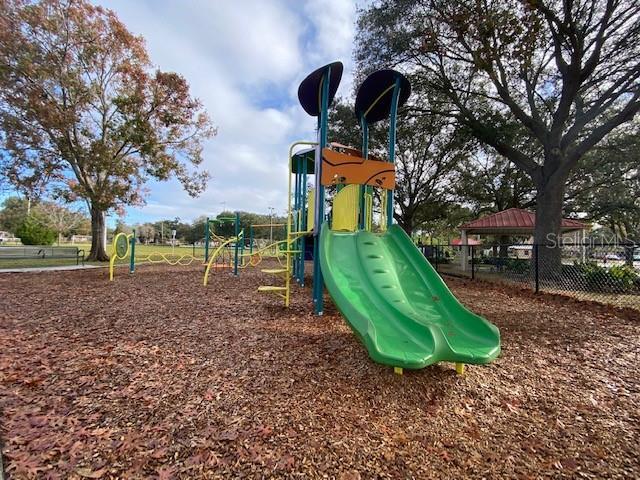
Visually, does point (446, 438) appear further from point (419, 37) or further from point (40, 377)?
point (419, 37)

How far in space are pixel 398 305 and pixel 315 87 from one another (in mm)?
3963

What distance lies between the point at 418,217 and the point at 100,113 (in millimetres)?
21178

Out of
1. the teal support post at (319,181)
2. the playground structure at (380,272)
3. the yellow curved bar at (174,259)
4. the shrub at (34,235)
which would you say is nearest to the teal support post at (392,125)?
the playground structure at (380,272)

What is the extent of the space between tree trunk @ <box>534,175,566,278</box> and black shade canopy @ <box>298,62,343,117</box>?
9.45 metres

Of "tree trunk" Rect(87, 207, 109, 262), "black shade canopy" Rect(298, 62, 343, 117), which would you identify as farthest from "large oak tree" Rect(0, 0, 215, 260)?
"black shade canopy" Rect(298, 62, 343, 117)

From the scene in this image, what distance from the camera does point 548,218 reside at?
11.3 metres

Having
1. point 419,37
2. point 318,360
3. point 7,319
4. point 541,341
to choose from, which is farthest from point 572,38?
point 7,319

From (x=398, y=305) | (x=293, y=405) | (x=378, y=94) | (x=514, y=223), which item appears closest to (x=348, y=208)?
(x=378, y=94)

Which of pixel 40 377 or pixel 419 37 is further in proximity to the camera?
pixel 419 37

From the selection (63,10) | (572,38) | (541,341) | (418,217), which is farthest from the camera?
(418,217)

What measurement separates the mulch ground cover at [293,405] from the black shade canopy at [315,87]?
384cm

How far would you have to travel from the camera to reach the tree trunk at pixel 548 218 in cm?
1076

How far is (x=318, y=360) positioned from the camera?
3391 mm

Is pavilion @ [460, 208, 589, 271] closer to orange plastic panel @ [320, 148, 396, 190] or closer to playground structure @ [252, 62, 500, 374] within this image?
playground structure @ [252, 62, 500, 374]
